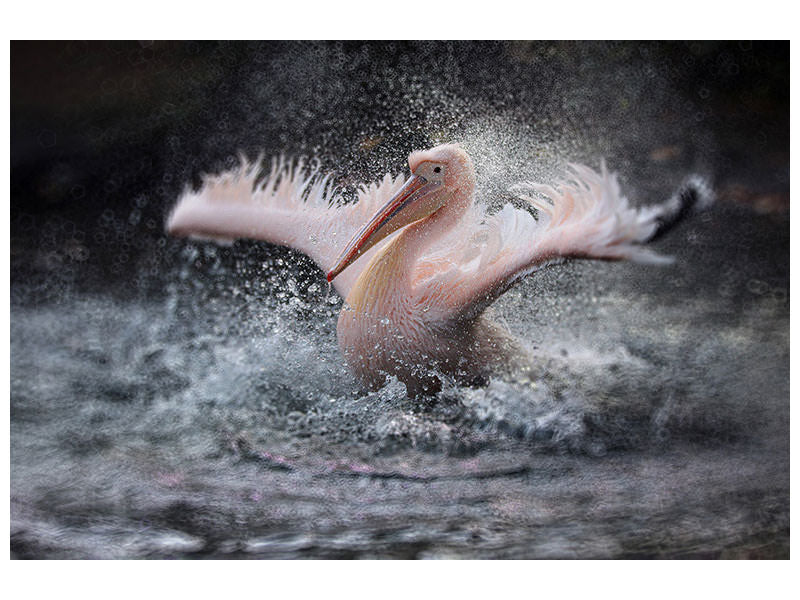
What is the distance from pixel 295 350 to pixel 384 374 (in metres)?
0.23

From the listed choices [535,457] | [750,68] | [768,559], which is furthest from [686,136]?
[768,559]

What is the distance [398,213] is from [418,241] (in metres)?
→ 0.09

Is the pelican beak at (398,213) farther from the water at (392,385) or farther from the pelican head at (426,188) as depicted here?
the water at (392,385)

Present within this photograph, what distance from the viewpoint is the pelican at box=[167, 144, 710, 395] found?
2.28 m

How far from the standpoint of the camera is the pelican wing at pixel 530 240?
2.16 metres

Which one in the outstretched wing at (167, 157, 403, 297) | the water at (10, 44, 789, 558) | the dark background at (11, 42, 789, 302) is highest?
the dark background at (11, 42, 789, 302)

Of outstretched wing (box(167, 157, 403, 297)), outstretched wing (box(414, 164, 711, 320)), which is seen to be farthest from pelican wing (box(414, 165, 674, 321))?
outstretched wing (box(167, 157, 403, 297))

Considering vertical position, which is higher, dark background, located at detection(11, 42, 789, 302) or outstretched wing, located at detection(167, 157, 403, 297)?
dark background, located at detection(11, 42, 789, 302)

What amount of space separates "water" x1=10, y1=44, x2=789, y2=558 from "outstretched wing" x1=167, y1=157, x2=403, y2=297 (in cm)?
6

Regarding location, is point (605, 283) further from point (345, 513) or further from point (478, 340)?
point (345, 513)

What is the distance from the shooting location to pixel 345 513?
230cm

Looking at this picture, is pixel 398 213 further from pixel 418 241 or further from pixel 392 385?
pixel 392 385

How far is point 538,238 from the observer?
2.21 meters

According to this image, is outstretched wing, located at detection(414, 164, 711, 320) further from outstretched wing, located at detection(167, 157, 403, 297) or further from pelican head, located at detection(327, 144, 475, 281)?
outstretched wing, located at detection(167, 157, 403, 297)
